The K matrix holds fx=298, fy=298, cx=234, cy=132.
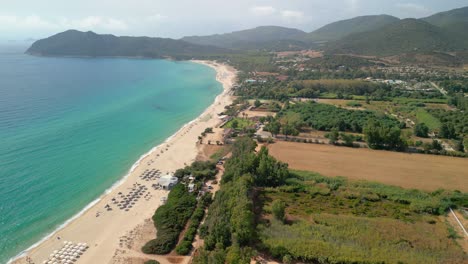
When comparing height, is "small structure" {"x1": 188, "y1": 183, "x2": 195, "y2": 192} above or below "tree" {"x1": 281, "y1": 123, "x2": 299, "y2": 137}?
below

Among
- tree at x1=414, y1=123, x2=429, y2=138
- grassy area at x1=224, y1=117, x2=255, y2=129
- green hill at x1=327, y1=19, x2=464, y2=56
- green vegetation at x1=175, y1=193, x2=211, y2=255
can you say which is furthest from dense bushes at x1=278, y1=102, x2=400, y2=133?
green hill at x1=327, y1=19, x2=464, y2=56

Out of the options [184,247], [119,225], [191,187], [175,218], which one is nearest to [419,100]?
[191,187]

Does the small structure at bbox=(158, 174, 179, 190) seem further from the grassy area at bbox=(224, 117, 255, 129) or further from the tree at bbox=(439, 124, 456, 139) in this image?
the tree at bbox=(439, 124, 456, 139)

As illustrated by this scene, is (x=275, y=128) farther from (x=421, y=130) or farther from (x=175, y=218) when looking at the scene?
(x=175, y=218)

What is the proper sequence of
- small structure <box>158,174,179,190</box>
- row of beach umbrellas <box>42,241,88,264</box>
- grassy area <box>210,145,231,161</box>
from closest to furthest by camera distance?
1. row of beach umbrellas <box>42,241,88,264</box>
2. small structure <box>158,174,179,190</box>
3. grassy area <box>210,145,231,161</box>

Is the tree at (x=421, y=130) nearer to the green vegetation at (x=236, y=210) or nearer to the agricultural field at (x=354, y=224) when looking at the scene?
the agricultural field at (x=354, y=224)
